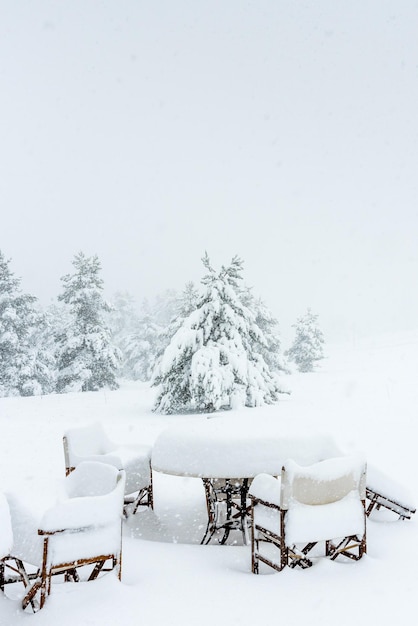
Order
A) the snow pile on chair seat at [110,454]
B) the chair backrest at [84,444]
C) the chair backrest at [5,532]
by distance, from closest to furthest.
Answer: the chair backrest at [5,532] < the snow pile on chair seat at [110,454] < the chair backrest at [84,444]

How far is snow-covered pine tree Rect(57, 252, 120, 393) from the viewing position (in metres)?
28.3

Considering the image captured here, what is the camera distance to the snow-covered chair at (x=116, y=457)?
619 cm

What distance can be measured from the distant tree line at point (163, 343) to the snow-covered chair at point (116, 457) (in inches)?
341

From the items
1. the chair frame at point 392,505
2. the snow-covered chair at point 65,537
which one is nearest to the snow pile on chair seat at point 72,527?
the snow-covered chair at point 65,537

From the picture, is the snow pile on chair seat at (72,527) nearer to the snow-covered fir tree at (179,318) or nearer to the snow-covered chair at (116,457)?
the snow-covered chair at (116,457)

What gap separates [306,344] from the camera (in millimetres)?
37844

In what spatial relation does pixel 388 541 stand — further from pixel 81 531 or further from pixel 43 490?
pixel 43 490

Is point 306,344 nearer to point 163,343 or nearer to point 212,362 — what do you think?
point 163,343

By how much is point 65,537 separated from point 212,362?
40.5 ft

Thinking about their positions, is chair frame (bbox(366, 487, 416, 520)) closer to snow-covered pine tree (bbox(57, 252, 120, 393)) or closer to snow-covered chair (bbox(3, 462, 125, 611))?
snow-covered chair (bbox(3, 462, 125, 611))

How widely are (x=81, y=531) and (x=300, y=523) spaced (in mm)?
1748

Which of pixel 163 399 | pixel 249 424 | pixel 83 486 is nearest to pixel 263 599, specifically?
pixel 83 486

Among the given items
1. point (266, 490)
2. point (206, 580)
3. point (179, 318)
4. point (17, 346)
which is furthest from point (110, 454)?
point (17, 346)

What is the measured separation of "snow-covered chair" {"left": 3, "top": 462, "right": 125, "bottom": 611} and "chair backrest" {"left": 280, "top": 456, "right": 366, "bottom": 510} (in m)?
1.34
